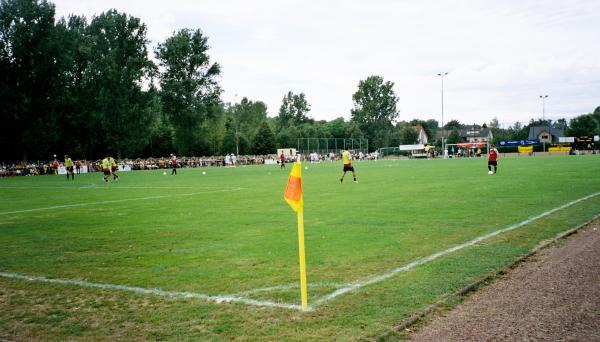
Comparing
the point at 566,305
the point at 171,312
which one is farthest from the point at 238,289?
the point at 566,305

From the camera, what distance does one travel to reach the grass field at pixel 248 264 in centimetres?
488

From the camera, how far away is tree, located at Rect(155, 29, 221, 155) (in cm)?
7075

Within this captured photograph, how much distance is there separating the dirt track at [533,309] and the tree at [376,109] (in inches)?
4385

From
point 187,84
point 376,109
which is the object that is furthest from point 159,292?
point 376,109

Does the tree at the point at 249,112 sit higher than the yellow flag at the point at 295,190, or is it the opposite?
the tree at the point at 249,112

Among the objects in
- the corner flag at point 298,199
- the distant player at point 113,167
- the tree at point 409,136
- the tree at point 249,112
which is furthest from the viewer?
the tree at point 409,136

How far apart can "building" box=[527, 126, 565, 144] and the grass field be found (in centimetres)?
12447

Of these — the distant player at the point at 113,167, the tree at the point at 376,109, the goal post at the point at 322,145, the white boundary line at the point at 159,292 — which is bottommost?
the white boundary line at the point at 159,292

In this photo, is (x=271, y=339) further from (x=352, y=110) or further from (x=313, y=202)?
(x=352, y=110)

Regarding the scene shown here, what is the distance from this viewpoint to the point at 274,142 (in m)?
89.9

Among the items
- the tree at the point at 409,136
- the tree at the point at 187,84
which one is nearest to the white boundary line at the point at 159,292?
the tree at the point at 187,84

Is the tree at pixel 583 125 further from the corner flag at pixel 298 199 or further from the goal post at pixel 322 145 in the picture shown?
the corner flag at pixel 298 199

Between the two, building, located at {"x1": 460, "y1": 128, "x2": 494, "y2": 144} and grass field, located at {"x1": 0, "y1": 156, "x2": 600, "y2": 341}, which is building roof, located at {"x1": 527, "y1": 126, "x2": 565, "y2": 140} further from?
grass field, located at {"x1": 0, "y1": 156, "x2": 600, "y2": 341}

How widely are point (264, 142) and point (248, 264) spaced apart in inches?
3231
